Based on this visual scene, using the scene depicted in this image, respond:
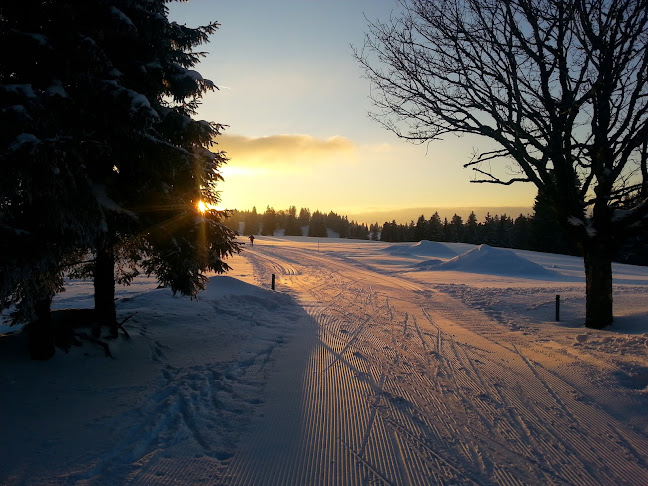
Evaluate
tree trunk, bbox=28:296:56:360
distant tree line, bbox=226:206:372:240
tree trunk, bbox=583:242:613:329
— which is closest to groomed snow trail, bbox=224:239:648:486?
tree trunk, bbox=583:242:613:329

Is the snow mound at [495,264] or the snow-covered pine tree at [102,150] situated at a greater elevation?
the snow-covered pine tree at [102,150]

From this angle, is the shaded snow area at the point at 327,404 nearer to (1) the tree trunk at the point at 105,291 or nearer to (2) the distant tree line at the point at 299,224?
(1) the tree trunk at the point at 105,291

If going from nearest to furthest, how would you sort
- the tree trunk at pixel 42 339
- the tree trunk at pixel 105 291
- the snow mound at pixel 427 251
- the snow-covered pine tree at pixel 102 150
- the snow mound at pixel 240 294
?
1. the snow-covered pine tree at pixel 102 150
2. the tree trunk at pixel 42 339
3. the tree trunk at pixel 105 291
4. the snow mound at pixel 240 294
5. the snow mound at pixel 427 251

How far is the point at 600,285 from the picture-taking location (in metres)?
9.19

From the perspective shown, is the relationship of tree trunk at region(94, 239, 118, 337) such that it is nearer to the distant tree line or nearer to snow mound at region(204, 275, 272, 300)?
snow mound at region(204, 275, 272, 300)

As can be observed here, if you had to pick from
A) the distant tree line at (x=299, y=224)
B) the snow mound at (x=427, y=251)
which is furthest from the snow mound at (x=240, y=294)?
the distant tree line at (x=299, y=224)

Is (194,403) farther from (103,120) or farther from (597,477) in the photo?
(597,477)

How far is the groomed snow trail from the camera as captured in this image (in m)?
3.74

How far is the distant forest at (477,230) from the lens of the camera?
159 feet

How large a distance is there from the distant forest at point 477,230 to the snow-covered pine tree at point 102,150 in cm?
117

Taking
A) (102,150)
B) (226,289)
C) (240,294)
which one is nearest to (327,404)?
(102,150)

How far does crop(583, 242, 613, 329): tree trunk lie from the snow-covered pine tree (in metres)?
8.27

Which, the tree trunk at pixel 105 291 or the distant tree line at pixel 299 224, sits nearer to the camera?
the tree trunk at pixel 105 291

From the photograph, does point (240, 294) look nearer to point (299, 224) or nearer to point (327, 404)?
point (327, 404)
